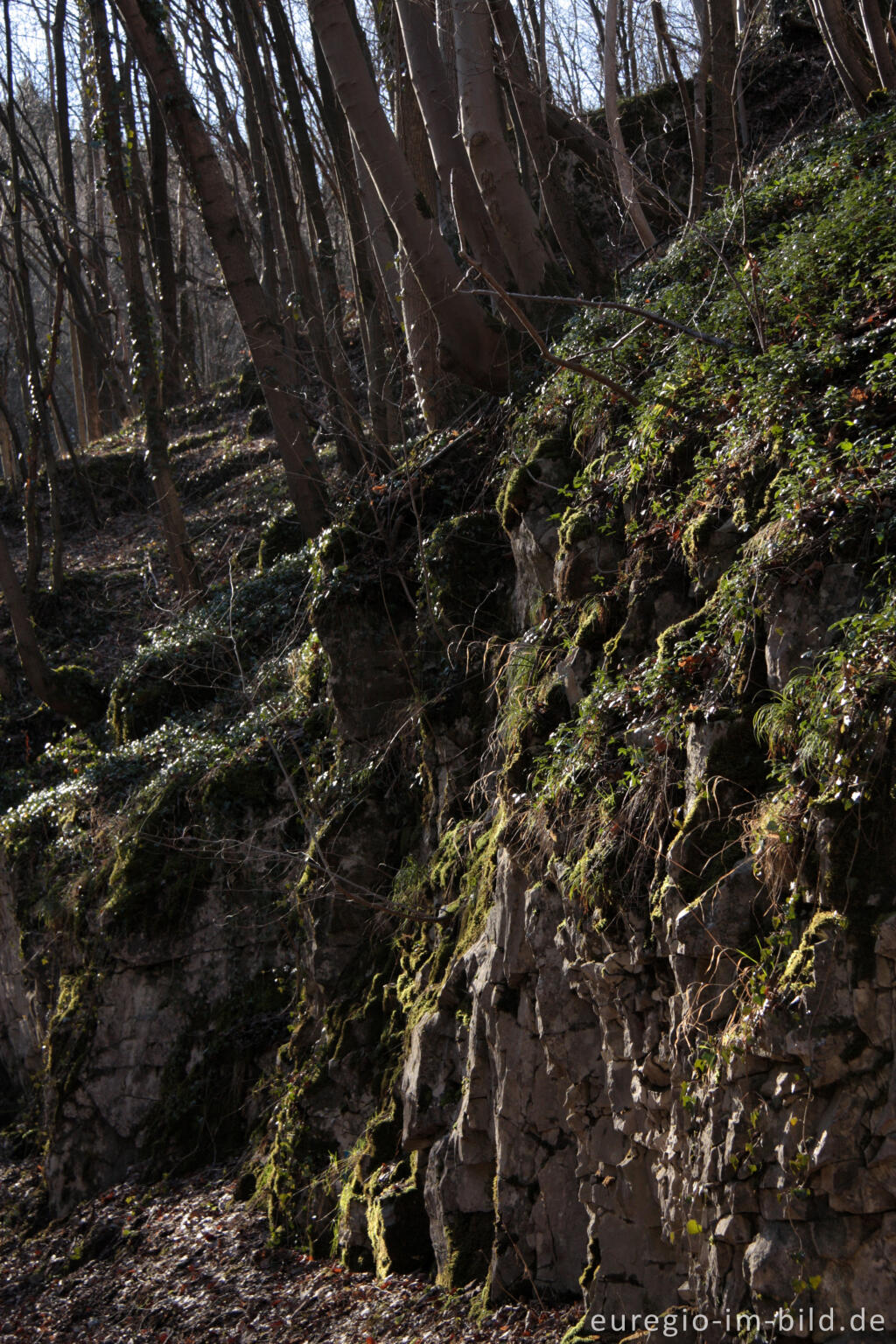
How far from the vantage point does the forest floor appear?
536 cm

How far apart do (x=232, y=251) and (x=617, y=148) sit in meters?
4.10

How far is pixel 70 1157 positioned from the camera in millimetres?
8914

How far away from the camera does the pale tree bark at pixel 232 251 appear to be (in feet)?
36.2

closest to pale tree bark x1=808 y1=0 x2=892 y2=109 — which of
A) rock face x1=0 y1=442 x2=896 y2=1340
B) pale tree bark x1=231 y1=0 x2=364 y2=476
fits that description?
rock face x1=0 y1=442 x2=896 y2=1340

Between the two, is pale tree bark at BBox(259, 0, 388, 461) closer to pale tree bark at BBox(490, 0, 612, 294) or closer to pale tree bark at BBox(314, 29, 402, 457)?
pale tree bark at BBox(314, 29, 402, 457)

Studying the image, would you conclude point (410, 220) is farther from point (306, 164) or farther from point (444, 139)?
point (306, 164)

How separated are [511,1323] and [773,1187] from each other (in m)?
1.93

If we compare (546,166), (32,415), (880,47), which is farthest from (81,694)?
(880,47)

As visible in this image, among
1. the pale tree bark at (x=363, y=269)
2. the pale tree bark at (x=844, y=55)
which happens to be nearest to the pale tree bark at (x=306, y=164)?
the pale tree bark at (x=363, y=269)

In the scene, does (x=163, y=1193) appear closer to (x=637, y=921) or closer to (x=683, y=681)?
(x=637, y=921)

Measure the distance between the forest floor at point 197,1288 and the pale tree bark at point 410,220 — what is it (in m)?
6.65

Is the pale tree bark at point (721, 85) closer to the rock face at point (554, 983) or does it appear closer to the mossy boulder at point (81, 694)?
the rock face at point (554, 983)

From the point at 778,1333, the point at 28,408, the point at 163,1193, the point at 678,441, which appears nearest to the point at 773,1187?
the point at 778,1333

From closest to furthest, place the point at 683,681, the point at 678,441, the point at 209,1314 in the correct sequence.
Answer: the point at 683,681
the point at 678,441
the point at 209,1314
